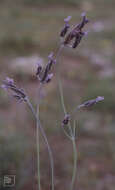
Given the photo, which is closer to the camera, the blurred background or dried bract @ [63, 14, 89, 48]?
dried bract @ [63, 14, 89, 48]

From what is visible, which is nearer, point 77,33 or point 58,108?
point 77,33

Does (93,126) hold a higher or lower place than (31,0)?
lower

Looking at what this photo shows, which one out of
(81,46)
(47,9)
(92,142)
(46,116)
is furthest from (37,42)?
(47,9)

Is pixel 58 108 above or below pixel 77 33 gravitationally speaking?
above

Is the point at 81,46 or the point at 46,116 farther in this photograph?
the point at 81,46

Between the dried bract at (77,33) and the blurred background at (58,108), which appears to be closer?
the dried bract at (77,33)

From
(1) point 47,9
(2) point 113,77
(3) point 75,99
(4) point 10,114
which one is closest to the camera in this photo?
(4) point 10,114

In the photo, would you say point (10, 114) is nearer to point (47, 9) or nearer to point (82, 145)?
point (82, 145)

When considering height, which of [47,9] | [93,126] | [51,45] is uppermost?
[47,9]
